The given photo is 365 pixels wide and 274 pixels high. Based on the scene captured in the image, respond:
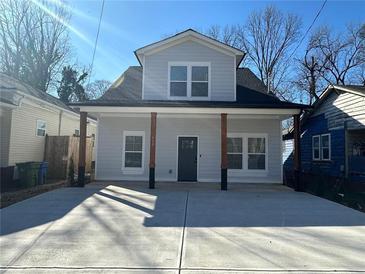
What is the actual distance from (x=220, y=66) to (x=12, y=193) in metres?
9.46

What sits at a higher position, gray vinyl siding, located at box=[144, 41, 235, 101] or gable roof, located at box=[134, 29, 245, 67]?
gable roof, located at box=[134, 29, 245, 67]

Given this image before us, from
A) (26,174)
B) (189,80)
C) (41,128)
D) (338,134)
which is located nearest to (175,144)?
(189,80)

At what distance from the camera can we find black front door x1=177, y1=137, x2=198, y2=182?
47.2 feet

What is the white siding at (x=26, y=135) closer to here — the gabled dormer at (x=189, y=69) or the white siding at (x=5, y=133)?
the white siding at (x=5, y=133)

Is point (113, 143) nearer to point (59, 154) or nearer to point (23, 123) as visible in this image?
point (59, 154)

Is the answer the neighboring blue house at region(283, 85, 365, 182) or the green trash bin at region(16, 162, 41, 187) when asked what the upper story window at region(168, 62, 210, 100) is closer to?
the neighboring blue house at region(283, 85, 365, 182)

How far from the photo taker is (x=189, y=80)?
45.7 ft

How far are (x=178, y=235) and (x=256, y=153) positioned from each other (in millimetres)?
9276

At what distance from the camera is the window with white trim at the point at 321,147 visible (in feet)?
52.2

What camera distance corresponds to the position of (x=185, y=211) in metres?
7.93

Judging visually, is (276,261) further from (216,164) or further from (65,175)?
(65,175)

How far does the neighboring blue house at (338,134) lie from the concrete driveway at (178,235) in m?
5.39

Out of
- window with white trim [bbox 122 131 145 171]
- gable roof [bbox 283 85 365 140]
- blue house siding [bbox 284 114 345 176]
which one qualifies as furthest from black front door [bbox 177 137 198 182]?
blue house siding [bbox 284 114 345 176]

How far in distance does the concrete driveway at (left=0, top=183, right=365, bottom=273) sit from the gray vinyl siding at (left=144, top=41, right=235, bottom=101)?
5606 mm
